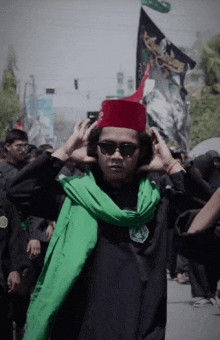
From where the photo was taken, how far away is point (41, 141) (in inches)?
1759

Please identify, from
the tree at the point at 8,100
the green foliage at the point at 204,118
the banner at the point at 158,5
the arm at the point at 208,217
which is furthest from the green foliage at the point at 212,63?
the arm at the point at 208,217

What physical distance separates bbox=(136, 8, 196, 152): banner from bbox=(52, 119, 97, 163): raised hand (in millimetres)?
36883

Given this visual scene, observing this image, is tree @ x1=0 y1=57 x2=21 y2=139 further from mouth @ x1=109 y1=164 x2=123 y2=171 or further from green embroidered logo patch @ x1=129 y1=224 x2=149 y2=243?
green embroidered logo patch @ x1=129 y1=224 x2=149 y2=243

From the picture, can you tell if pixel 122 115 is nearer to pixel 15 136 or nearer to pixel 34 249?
pixel 34 249

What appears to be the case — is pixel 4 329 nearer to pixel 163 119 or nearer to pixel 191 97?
pixel 163 119

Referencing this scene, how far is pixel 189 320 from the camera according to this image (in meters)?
8.41

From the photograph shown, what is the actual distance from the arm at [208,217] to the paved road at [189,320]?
12.9ft

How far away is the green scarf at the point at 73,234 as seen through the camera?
386 cm

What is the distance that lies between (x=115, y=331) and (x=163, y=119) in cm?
3803

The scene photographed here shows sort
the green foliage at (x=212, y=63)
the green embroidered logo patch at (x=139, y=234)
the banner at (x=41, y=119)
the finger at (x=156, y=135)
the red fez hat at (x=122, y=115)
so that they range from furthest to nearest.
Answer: the green foliage at (x=212, y=63) < the banner at (x=41, y=119) < the finger at (x=156, y=135) < the red fez hat at (x=122, y=115) < the green embroidered logo patch at (x=139, y=234)

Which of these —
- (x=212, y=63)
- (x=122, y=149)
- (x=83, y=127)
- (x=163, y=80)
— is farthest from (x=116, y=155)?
(x=212, y=63)

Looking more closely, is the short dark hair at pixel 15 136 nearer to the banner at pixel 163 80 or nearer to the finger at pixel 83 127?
the finger at pixel 83 127

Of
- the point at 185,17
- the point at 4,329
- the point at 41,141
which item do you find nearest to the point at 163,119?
the point at 41,141

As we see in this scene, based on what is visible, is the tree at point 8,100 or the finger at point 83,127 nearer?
the finger at point 83,127
